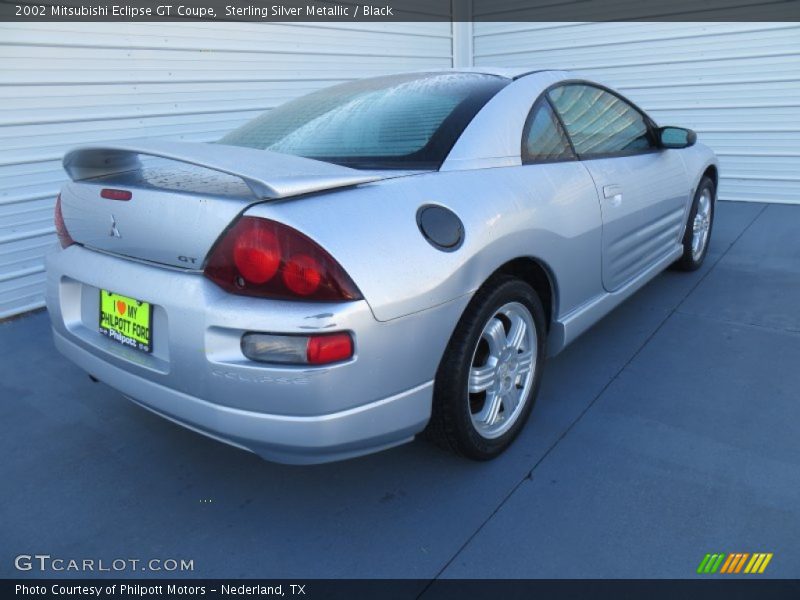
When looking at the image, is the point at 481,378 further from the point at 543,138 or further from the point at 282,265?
the point at 543,138

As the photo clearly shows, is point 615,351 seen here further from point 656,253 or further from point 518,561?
point 518,561

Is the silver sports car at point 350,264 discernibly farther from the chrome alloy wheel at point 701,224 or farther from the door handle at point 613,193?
the chrome alloy wheel at point 701,224

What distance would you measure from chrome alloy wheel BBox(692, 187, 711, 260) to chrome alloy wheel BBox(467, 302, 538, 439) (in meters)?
2.41

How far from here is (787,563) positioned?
1857 millimetres

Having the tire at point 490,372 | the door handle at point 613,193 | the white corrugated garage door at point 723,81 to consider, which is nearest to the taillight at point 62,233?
the tire at point 490,372

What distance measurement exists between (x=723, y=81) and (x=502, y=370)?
5802 mm

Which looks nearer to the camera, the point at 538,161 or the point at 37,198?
the point at 538,161

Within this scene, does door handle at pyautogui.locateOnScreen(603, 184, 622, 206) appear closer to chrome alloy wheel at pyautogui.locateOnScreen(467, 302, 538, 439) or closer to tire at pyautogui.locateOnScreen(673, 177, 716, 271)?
chrome alloy wheel at pyautogui.locateOnScreen(467, 302, 538, 439)

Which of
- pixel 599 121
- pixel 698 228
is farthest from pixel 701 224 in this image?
pixel 599 121

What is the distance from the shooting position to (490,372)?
2314 millimetres

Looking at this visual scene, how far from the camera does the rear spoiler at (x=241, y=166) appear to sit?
1.76 m
